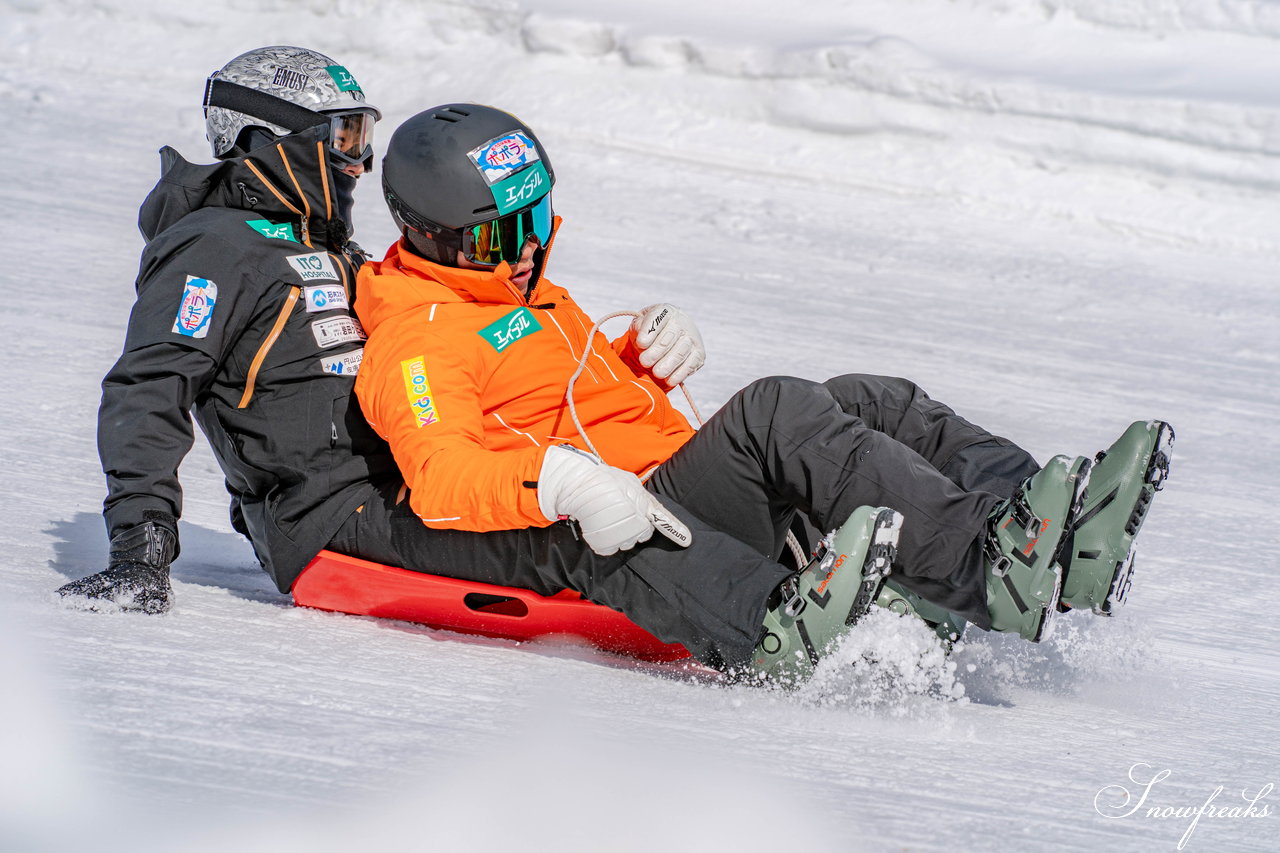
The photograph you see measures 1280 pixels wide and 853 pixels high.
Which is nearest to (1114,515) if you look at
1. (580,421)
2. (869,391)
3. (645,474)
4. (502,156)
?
(869,391)

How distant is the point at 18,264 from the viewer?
5.95 metres

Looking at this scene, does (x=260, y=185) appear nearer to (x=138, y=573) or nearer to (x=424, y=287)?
(x=424, y=287)

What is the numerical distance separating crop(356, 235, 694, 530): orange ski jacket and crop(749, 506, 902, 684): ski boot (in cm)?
52

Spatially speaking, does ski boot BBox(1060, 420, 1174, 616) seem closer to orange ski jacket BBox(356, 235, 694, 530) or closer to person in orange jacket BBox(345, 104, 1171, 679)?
person in orange jacket BBox(345, 104, 1171, 679)

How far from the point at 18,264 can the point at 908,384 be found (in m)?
4.69

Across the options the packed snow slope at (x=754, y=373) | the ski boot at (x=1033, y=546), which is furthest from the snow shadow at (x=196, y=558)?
the ski boot at (x=1033, y=546)

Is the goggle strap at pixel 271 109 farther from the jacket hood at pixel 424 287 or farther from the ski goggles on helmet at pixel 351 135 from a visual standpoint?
the jacket hood at pixel 424 287

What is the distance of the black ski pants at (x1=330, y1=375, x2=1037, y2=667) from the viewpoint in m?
2.42

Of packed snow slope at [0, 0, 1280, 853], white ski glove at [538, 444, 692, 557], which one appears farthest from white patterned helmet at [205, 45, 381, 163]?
white ski glove at [538, 444, 692, 557]

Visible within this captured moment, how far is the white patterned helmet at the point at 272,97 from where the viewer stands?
9.75 ft

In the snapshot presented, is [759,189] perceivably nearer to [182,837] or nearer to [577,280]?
[577,280]

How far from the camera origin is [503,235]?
2744mm

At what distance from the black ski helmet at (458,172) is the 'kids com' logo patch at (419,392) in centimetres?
33

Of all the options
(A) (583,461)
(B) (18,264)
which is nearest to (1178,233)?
(B) (18,264)
